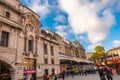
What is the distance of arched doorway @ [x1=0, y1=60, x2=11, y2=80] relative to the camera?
17578mm

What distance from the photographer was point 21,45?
20.3 metres

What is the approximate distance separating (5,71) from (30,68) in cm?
465

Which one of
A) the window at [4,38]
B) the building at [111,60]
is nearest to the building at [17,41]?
the window at [4,38]

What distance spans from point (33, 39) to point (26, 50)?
3220 millimetres

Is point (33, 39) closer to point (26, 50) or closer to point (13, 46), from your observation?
point (26, 50)

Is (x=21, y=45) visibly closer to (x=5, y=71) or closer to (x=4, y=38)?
(x=4, y=38)

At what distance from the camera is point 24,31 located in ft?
70.4

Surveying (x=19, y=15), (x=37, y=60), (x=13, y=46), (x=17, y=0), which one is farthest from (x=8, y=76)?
(x=17, y=0)

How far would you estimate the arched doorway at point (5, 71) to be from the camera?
17578 mm

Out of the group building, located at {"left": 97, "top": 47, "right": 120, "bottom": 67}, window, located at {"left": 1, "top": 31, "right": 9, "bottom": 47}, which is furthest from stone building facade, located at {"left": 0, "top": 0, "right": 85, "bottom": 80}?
building, located at {"left": 97, "top": 47, "right": 120, "bottom": 67}

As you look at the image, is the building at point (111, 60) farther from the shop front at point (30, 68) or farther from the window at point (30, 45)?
the window at point (30, 45)

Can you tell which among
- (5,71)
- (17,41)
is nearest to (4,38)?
(17,41)

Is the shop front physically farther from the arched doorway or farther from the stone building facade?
the arched doorway

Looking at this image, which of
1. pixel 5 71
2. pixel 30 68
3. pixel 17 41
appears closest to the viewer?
pixel 5 71
